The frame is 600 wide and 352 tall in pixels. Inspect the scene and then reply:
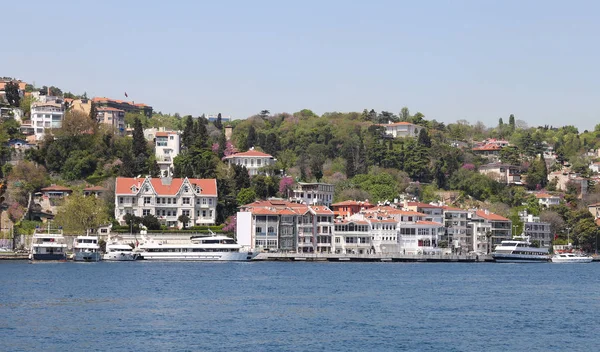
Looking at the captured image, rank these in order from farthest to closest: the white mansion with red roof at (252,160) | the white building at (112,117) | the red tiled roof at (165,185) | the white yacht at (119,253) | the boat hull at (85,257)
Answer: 1. the white building at (112,117)
2. the white mansion with red roof at (252,160)
3. the red tiled roof at (165,185)
4. the white yacht at (119,253)
5. the boat hull at (85,257)

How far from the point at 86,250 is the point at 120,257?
9.95ft

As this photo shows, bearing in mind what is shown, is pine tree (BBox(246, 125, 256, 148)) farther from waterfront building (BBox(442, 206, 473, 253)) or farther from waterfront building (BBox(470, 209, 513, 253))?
waterfront building (BBox(470, 209, 513, 253))

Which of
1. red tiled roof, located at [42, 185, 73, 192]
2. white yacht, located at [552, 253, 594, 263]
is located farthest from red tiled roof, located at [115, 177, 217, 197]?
white yacht, located at [552, 253, 594, 263]

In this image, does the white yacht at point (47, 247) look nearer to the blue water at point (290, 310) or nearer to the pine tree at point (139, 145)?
the blue water at point (290, 310)

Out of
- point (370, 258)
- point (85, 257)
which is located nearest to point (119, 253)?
point (85, 257)

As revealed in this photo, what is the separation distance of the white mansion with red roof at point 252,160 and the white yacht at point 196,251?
2388 cm

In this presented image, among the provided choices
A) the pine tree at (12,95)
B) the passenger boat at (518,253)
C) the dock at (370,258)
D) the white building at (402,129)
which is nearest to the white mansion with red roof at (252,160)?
the dock at (370,258)

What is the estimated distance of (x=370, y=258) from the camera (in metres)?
101

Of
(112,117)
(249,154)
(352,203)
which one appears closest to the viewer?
(352,203)

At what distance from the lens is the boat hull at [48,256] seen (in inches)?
3563

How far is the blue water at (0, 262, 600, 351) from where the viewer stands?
4184cm

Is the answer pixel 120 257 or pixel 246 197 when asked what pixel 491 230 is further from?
pixel 120 257

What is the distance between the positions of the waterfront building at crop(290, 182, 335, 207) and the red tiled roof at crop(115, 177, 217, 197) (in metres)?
10.1

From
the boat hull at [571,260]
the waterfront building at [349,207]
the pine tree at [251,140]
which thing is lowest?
the boat hull at [571,260]
